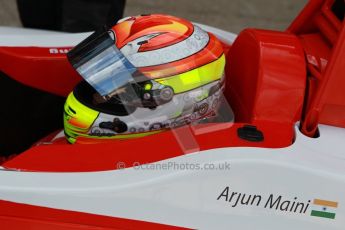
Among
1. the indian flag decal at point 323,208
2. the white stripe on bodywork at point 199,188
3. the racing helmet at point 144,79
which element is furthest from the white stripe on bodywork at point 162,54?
the indian flag decal at point 323,208

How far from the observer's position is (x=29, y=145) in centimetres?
177

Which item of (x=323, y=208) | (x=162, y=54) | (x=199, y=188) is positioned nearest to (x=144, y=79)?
(x=162, y=54)

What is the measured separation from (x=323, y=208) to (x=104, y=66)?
0.59 metres

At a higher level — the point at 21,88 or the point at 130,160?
the point at 130,160

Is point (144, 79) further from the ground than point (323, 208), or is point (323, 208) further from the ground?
point (144, 79)

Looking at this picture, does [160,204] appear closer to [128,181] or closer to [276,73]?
[128,181]

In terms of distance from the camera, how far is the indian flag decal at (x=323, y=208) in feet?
3.85

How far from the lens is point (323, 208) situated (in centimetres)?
118

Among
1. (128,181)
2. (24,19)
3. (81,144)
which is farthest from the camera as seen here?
(24,19)

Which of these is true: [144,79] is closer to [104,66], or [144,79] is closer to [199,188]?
[104,66]

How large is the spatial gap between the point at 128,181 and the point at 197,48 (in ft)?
1.18

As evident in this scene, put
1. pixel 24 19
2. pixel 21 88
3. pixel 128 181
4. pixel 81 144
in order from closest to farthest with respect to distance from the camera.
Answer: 1. pixel 128 181
2. pixel 81 144
3. pixel 21 88
4. pixel 24 19

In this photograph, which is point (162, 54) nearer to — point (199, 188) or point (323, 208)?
point (199, 188)

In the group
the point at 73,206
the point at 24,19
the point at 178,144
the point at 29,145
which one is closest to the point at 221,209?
the point at 178,144
